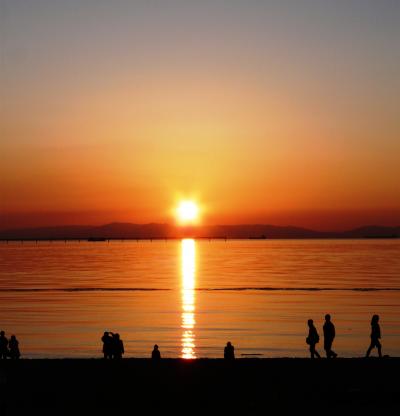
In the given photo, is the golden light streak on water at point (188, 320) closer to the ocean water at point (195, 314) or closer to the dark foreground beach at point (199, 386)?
the ocean water at point (195, 314)

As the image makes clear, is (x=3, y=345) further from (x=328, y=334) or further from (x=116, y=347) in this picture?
(x=328, y=334)

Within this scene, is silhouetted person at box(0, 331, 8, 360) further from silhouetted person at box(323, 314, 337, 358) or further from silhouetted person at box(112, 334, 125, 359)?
silhouetted person at box(323, 314, 337, 358)

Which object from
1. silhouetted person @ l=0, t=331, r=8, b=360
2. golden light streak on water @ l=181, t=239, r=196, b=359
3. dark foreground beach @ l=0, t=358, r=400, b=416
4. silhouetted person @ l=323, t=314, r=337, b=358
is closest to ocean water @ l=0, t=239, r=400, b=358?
golden light streak on water @ l=181, t=239, r=196, b=359

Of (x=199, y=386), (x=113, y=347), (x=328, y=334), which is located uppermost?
(x=328, y=334)

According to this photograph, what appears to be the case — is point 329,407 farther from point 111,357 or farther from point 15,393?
point 111,357

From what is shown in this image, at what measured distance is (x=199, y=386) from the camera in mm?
22750

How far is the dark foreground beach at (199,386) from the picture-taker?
19625 millimetres

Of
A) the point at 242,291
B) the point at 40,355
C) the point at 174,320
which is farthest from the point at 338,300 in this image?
the point at 40,355

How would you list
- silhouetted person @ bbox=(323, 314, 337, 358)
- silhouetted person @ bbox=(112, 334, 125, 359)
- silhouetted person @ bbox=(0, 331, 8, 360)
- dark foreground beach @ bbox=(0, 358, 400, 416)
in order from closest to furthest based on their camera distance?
dark foreground beach @ bbox=(0, 358, 400, 416), silhouetted person @ bbox=(323, 314, 337, 358), silhouetted person @ bbox=(112, 334, 125, 359), silhouetted person @ bbox=(0, 331, 8, 360)

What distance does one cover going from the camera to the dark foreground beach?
1962 cm

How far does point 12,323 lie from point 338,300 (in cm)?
3697

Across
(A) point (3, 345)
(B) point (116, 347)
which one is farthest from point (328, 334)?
(A) point (3, 345)

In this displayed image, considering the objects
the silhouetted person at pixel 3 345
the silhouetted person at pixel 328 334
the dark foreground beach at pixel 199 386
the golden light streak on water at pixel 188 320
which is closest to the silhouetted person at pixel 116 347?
the dark foreground beach at pixel 199 386

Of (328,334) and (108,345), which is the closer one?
(328,334)
